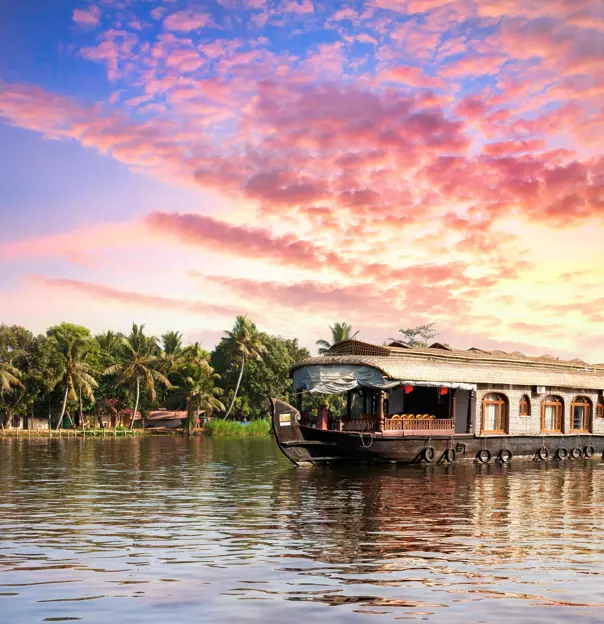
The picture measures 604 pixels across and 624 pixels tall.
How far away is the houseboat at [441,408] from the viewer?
2300cm

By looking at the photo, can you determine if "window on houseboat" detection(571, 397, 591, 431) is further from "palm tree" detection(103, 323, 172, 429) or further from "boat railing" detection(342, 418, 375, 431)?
"palm tree" detection(103, 323, 172, 429)

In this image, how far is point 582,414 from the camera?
98.2ft

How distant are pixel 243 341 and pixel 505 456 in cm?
3913

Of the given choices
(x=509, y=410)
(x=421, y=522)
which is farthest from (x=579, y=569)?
(x=509, y=410)

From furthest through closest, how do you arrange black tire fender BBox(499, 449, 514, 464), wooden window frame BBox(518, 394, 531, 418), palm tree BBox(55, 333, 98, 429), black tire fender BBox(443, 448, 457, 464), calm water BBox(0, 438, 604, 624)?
palm tree BBox(55, 333, 98, 429), wooden window frame BBox(518, 394, 531, 418), black tire fender BBox(499, 449, 514, 464), black tire fender BBox(443, 448, 457, 464), calm water BBox(0, 438, 604, 624)

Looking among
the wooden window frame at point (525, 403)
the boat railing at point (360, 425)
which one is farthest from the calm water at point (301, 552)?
the wooden window frame at point (525, 403)

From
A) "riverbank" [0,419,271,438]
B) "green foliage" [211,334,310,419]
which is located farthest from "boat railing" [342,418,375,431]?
"green foliage" [211,334,310,419]

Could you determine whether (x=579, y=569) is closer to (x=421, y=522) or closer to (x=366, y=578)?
(x=366, y=578)

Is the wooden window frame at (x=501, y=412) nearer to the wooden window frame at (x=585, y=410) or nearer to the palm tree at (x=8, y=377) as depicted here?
the wooden window frame at (x=585, y=410)

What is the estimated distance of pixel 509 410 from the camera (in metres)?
26.5

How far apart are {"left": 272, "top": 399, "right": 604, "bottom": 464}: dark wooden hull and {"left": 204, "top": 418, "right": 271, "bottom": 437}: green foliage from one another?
1418 inches

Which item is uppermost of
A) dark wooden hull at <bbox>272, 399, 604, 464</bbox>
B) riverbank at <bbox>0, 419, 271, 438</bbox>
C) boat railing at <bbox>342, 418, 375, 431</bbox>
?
boat railing at <bbox>342, 418, 375, 431</bbox>

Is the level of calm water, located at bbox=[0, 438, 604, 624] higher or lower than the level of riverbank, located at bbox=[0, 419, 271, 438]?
higher

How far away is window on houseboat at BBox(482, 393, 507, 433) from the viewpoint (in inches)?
1017
